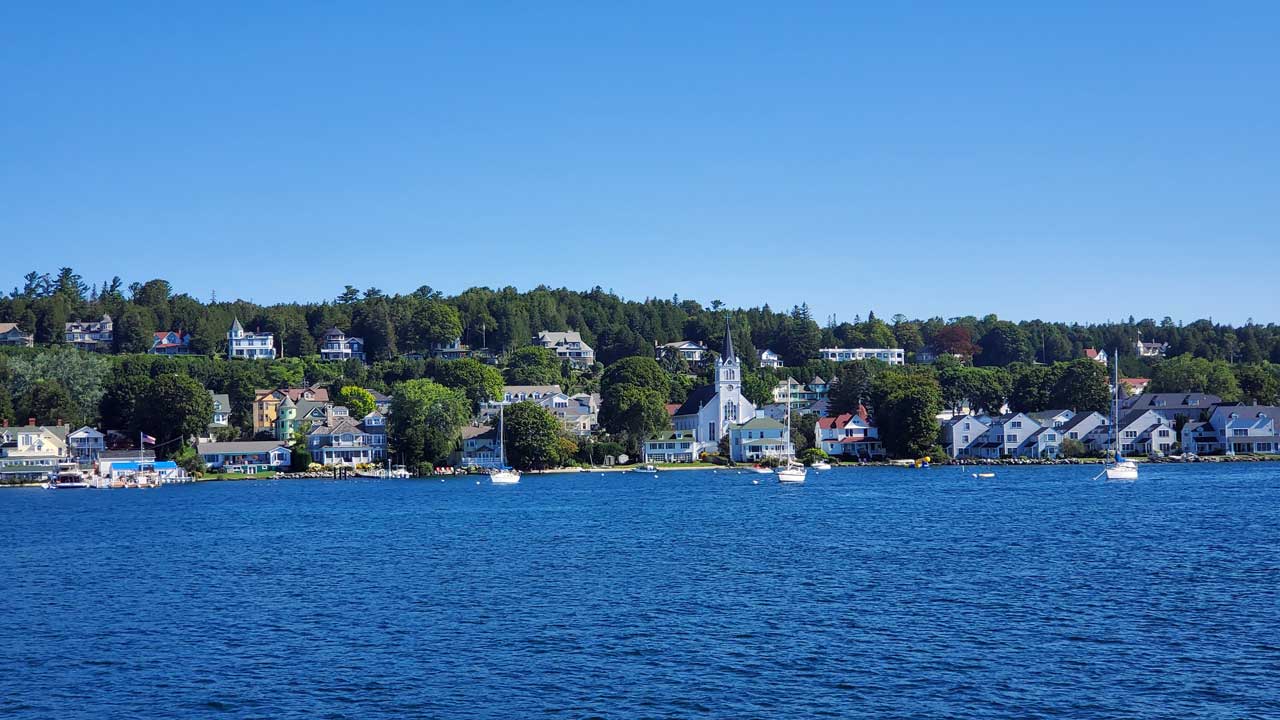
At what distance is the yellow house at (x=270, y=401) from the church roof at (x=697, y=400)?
37.4 metres

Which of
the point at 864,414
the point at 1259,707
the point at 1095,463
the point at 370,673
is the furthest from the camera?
the point at 864,414

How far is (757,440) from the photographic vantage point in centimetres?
11238

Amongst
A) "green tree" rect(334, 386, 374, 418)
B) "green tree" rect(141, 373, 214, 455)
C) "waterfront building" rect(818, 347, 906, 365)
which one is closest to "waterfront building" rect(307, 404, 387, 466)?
"green tree" rect(141, 373, 214, 455)

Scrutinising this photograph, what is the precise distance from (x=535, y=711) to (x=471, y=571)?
1720cm

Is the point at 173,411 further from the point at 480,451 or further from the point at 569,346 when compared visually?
the point at 569,346

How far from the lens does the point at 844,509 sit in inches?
2362

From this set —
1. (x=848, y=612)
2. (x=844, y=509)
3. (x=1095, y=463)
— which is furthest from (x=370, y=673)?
(x=1095, y=463)

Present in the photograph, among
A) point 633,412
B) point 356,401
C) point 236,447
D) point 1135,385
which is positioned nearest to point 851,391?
point 633,412

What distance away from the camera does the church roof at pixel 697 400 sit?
119500 millimetres

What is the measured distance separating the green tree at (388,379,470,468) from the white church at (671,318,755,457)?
84.6ft

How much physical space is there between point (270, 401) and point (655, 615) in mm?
99920

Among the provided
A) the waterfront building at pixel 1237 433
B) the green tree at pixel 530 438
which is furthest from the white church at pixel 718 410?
the waterfront building at pixel 1237 433

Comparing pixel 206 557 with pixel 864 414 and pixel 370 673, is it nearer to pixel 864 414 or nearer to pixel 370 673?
pixel 370 673

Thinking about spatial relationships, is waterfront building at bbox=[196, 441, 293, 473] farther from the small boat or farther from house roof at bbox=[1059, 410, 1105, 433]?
house roof at bbox=[1059, 410, 1105, 433]
